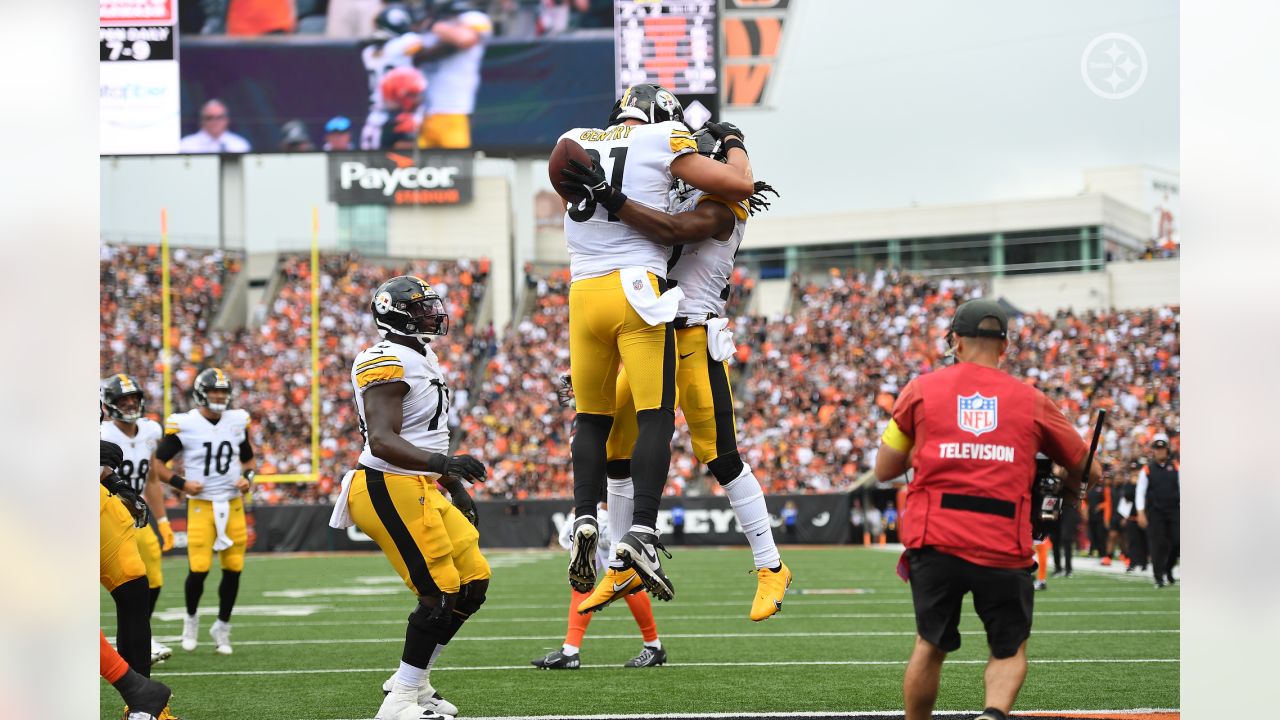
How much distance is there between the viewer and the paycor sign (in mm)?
41031

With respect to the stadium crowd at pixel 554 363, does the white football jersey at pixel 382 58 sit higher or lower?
higher

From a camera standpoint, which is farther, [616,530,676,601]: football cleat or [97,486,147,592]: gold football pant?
[97,486,147,592]: gold football pant

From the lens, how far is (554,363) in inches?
1358

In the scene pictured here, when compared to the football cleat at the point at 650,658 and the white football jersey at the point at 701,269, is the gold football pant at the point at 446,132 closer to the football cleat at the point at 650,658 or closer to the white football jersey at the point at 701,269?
the football cleat at the point at 650,658

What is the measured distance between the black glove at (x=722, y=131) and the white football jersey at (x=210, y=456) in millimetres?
6557

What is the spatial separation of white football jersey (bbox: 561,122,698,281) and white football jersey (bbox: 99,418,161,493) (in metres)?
5.86

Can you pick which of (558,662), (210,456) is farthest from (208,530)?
(558,662)

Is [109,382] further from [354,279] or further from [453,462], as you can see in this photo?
[354,279]

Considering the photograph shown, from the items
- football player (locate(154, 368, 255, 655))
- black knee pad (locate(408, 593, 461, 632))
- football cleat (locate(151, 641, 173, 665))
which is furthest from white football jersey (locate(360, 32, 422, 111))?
black knee pad (locate(408, 593, 461, 632))

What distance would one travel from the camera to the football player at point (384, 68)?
3244 centimetres

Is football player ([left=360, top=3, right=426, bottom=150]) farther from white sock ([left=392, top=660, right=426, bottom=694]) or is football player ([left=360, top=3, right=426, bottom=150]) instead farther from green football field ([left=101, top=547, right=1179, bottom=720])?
white sock ([left=392, top=660, right=426, bottom=694])

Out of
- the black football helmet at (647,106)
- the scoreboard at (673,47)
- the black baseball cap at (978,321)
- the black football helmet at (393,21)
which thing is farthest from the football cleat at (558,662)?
the black football helmet at (393,21)

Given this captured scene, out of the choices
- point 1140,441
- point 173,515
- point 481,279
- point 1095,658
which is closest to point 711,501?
point 1140,441

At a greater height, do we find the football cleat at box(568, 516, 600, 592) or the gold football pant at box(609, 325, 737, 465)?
the gold football pant at box(609, 325, 737, 465)
